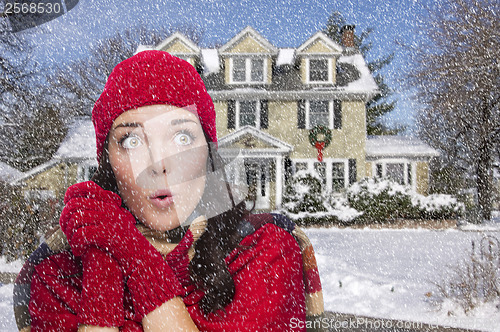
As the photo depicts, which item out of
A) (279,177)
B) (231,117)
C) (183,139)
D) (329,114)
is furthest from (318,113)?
(183,139)

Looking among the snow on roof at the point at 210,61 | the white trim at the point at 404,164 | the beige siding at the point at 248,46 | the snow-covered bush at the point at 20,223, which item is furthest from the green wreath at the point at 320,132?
the snow-covered bush at the point at 20,223

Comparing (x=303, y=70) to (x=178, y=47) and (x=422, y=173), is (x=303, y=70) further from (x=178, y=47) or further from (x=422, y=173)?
(x=422, y=173)

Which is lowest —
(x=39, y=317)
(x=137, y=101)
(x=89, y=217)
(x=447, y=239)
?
(x=447, y=239)

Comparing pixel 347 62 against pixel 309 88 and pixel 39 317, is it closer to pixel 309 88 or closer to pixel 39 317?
pixel 309 88

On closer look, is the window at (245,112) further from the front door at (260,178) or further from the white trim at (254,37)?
the white trim at (254,37)

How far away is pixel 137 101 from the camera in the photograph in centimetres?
140

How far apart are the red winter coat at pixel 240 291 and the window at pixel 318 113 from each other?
15.7m

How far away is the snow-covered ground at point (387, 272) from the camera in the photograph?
5.17 metres

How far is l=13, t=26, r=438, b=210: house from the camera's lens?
16.4 metres

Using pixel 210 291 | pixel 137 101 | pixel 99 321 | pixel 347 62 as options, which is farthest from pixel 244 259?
pixel 347 62

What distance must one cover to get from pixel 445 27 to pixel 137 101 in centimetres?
1160

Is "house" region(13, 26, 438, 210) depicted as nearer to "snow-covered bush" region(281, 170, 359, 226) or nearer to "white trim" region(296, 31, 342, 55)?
"white trim" region(296, 31, 342, 55)

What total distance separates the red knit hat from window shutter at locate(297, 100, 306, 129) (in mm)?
15457

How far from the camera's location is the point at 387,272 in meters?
7.68
